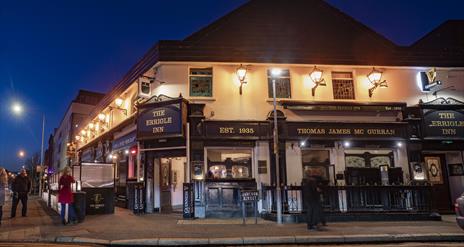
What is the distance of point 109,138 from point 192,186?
29.6ft

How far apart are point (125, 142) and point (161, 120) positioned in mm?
4449

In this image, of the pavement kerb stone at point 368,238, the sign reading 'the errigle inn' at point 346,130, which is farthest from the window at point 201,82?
the pavement kerb stone at point 368,238

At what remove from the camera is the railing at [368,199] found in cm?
1181

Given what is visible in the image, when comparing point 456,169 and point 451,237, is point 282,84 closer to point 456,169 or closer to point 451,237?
point 451,237

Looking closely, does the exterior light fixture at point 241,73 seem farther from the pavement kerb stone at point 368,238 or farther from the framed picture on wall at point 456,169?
the framed picture on wall at point 456,169

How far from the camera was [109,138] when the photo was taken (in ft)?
64.1

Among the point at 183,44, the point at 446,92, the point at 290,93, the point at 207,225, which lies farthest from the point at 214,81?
the point at 446,92

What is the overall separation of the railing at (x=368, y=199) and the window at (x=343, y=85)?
4.40 meters

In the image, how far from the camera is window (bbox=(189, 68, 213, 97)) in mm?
14016

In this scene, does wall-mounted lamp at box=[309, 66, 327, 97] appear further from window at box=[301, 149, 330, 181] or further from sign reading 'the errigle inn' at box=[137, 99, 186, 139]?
sign reading 'the errigle inn' at box=[137, 99, 186, 139]

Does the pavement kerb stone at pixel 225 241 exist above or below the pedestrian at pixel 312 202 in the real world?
below

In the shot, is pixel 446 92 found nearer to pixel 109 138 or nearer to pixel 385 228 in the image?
pixel 385 228

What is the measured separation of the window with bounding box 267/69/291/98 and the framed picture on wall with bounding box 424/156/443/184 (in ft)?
22.5

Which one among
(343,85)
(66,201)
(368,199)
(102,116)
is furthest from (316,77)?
(102,116)
